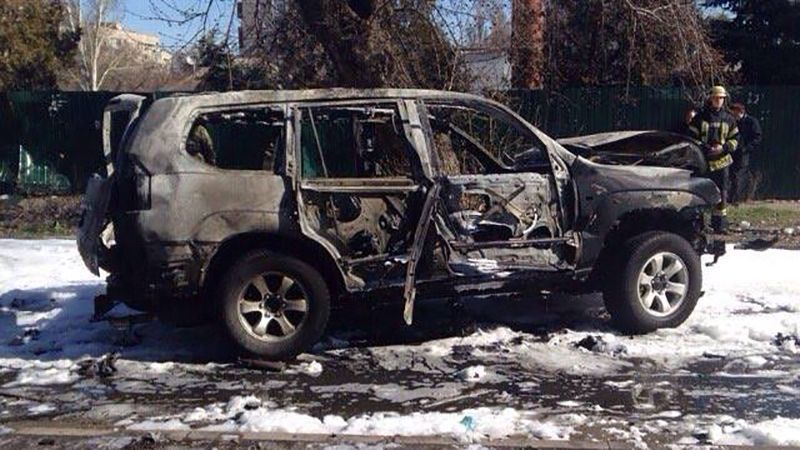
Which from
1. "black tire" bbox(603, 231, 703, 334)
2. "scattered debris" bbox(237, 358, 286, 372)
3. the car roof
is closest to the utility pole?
the car roof

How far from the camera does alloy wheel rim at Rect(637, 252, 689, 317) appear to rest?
7.23 m

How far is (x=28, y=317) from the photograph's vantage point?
26.0 ft

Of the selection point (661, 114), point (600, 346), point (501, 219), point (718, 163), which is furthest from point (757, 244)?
point (661, 114)

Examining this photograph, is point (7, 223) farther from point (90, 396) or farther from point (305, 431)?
point (305, 431)

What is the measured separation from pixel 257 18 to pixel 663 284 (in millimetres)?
8038

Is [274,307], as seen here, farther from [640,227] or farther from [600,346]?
[640,227]

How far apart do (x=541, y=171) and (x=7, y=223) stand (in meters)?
9.80

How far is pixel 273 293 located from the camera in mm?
6617

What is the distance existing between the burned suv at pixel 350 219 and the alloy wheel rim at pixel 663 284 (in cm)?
1

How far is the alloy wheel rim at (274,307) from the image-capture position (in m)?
6.59

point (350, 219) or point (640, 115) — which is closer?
point (350, 219)

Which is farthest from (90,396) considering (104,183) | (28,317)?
(28,317)

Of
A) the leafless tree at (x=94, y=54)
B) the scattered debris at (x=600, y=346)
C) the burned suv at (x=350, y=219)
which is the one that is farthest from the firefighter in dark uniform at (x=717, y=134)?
the leafless tree at (x=94, y=54)

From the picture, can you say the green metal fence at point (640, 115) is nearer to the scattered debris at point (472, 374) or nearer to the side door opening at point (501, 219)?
the side door opening at point (501, 219)
